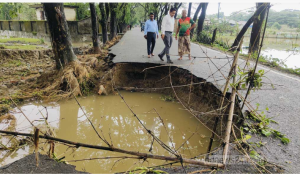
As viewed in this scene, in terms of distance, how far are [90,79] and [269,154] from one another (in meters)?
5.66

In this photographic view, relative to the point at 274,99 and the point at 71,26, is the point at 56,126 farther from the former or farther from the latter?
the point at 71,26

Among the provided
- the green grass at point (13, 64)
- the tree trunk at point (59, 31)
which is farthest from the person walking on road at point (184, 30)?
the green grass at point (13, 64)

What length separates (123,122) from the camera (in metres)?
4.44

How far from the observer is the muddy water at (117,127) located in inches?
119

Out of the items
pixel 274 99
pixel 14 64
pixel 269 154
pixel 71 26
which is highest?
pixel 71 26

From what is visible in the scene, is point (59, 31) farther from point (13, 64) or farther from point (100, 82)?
point (13, 64)

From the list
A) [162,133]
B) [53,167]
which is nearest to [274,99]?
[162,133]

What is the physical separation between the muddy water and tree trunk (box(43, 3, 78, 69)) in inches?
65.0

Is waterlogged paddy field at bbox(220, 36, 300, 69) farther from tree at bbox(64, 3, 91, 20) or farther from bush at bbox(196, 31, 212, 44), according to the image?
tree at bbox(64, 3, 91, 20)

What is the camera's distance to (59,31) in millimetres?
5793

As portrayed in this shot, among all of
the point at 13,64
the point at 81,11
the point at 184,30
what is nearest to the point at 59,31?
the point at 184,30

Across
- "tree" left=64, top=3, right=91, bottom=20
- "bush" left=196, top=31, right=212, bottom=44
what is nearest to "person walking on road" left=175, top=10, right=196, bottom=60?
"bush" left=196, top=31, right=212, bottom=44

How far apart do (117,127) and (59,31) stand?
3843 millimetres

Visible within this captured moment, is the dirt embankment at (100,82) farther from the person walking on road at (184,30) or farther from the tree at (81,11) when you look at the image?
the tree at (81,11)
